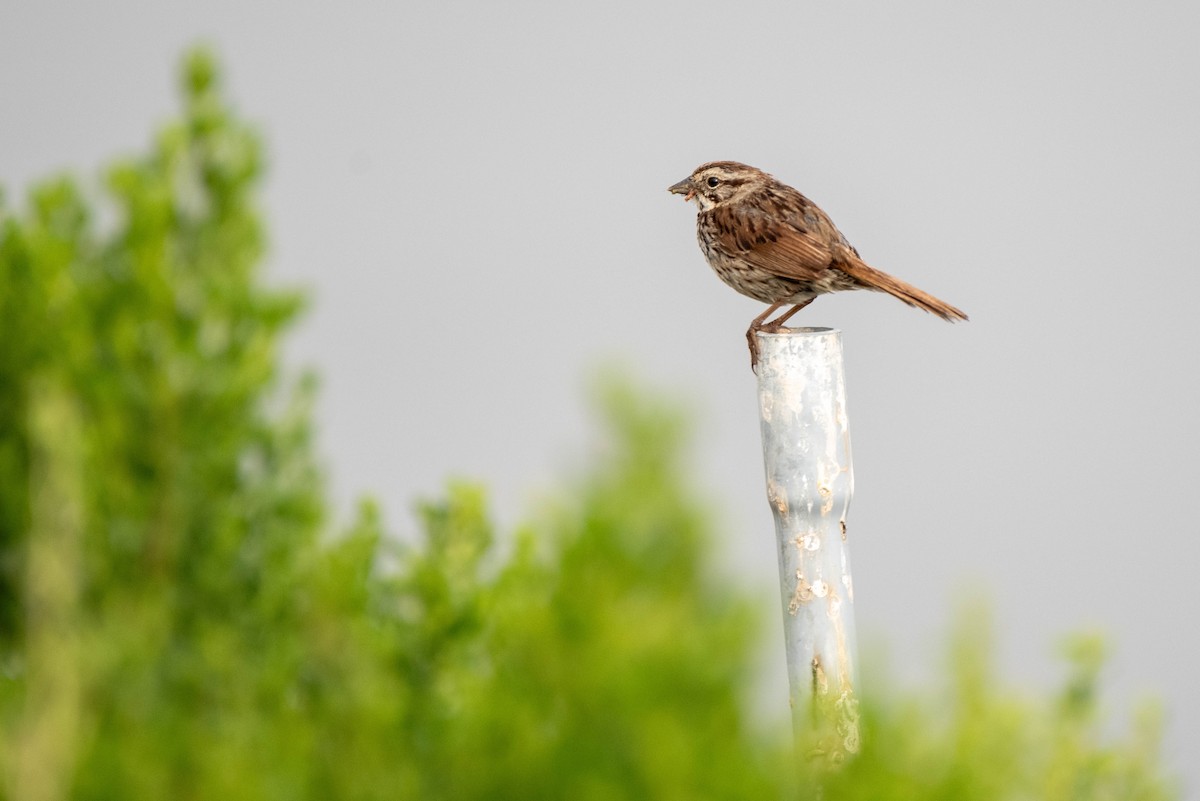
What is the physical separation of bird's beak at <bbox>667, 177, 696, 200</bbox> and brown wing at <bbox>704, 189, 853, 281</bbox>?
33 centimetres

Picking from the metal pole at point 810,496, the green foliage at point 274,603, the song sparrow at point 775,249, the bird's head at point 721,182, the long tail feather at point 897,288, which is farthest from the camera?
the bird's head at point 721,182

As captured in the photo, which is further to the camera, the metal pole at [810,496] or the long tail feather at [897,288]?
the long tail feather at [897,288]

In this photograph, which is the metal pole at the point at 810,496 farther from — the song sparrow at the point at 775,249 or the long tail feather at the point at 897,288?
the long tail feather at the point at 897,288

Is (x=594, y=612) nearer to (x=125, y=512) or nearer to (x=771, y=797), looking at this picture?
(x=771, y=797)

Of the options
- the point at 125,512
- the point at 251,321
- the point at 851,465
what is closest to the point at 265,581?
the point at 125,512

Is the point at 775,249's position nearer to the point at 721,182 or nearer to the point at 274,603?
the point at 721,182

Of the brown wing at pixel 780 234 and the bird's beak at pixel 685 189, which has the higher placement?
the bird's beak at pixel 685 189

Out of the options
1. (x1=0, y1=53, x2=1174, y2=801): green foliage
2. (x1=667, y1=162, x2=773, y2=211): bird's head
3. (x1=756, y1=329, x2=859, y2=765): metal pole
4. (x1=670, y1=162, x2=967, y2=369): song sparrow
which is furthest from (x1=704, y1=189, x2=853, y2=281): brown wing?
(x1=0, y1=53, x2=1174, y2=801): green foliage

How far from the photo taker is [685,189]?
749 centimetres

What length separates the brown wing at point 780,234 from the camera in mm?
6504

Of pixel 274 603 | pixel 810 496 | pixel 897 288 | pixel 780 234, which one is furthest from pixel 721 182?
pixel 274 603

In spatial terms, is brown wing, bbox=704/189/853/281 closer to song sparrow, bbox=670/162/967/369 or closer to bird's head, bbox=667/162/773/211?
song sparrow, bbox=670/162/967/369

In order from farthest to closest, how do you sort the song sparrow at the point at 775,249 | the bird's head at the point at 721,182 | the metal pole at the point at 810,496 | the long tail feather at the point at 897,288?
1. the bird's head at the point at 721,182
2. the song sparrow at the point at 775,249
3. the long tail feather at the point at 897,288
4. the metal pole at the point at 810,496

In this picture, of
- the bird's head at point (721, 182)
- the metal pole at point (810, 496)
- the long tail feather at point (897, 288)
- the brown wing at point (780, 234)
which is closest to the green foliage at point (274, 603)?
the metal pole at point (810, 496)
